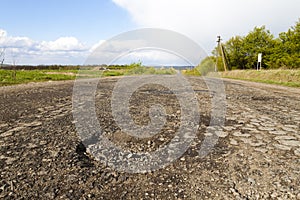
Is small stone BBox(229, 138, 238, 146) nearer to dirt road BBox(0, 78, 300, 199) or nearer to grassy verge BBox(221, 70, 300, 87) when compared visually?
dirt road BBox(0, 78, 300, 199)

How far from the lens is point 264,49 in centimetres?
3469

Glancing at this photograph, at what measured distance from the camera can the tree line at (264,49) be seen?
95.3ft

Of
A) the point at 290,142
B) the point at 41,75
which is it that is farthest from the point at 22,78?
the point at 290,142

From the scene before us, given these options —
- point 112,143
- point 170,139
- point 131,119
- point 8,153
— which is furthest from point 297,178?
point 8,153

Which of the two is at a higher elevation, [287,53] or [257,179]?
[287,53]

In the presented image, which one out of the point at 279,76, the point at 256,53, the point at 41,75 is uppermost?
the point at 256,53

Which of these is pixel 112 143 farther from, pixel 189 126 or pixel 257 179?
pixel 257 179

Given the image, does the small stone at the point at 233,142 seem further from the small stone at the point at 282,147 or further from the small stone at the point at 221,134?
the small stone at the point at 282,147

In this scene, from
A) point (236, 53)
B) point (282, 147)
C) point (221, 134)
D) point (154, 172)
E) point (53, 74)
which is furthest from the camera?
point (236, 53)

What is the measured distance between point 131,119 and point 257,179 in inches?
84.2

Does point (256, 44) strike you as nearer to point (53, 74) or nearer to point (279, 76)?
point (279, 76)

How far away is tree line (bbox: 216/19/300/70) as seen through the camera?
29062 millimetres

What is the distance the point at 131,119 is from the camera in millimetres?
3676

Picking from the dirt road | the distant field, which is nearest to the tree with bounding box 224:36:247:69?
the distant field
